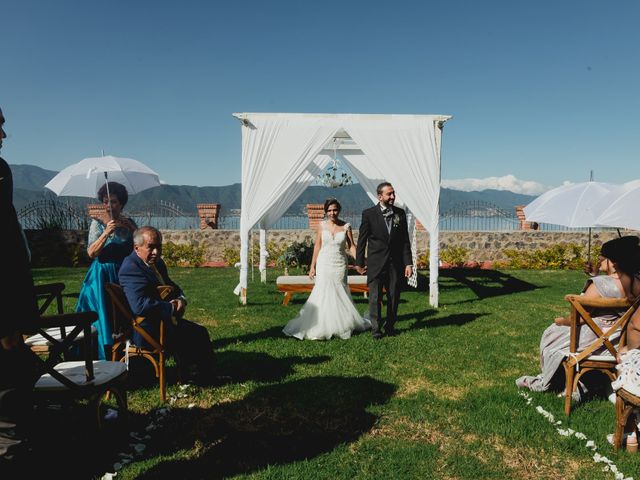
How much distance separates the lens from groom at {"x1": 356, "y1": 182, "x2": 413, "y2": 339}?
264 inches

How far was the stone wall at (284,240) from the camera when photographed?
16625 millimetres

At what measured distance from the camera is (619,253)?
12.5 feet

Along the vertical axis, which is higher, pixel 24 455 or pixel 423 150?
pixel 423 150

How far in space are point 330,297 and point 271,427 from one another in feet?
10.6

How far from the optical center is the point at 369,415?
4180 millimetres

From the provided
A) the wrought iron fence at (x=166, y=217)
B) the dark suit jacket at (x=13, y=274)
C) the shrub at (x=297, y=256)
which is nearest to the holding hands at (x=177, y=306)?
the dark suit jacket at (x=13, y=274)

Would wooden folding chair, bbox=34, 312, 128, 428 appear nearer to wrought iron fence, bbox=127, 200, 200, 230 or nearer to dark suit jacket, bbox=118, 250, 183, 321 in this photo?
dark suit jacket, bbox=118, 250, 183, 321

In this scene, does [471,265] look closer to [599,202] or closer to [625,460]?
[599,202]

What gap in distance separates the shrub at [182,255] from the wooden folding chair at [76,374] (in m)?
13.2

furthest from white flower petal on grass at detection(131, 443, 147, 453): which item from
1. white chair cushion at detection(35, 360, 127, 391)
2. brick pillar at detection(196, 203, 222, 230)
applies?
brick pillar at detection(196, 203, 222, 230)

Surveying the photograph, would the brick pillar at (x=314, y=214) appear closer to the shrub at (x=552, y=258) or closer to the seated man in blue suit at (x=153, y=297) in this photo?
the shrub at (x=552, y=258)

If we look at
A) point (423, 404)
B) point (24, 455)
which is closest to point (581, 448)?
point (423, 404)

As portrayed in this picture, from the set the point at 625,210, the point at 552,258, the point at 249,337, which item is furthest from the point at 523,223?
the point at 625,210

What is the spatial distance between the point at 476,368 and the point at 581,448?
199cm
